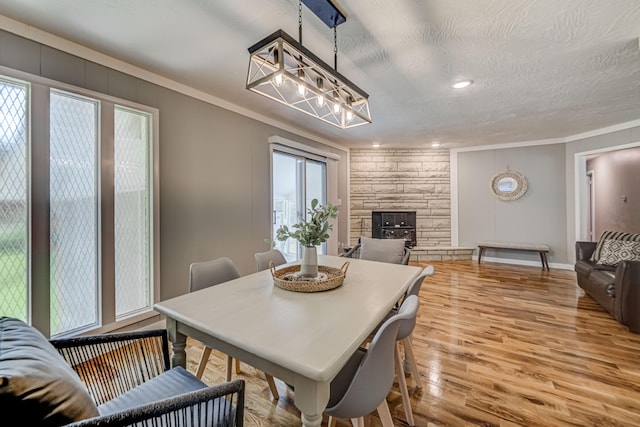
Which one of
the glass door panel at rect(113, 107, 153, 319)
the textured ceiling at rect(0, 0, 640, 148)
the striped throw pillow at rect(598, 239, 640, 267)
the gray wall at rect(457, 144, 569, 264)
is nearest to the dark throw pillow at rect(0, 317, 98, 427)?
the glass door panel at rect(113, 107, 153, 319)

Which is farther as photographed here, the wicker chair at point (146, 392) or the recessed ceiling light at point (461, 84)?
the recessed ceiling light at point (461, 84)

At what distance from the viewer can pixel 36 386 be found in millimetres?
651

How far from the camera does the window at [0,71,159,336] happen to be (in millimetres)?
1767

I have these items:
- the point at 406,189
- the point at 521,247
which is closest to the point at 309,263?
the point at 406,189

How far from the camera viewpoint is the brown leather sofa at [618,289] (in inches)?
99.3

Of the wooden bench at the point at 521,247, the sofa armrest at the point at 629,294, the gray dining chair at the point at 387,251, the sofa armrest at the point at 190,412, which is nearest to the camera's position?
the sofa armrest at the point at 190,412

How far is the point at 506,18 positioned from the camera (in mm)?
1681

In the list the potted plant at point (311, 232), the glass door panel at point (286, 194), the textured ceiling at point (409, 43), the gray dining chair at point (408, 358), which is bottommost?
the gray dining chair at point (408, 358)

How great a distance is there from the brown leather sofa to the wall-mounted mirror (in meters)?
2.20

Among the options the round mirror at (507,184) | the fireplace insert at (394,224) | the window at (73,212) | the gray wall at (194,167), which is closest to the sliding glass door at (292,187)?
the gray wall at (194,167)

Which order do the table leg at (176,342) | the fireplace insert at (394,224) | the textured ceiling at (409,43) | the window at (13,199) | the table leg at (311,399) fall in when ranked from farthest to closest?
the fireplace insert at (394,224), the window at (13,199), the textured ceiling at (409,43), the table leg at (176,342), the table leg at (311,399)

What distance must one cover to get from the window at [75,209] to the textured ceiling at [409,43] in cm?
51

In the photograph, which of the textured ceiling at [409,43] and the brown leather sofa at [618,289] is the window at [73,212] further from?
the brown leather sofa at [618,289]

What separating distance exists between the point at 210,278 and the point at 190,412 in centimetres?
104
